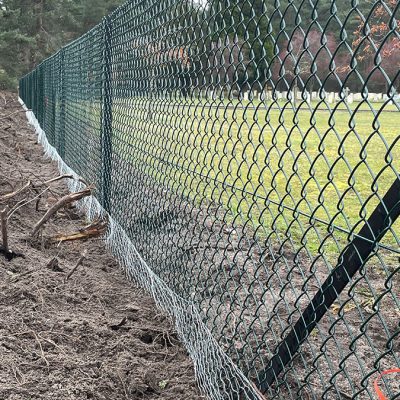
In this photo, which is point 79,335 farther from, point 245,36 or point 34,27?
point 34,27

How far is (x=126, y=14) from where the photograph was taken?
14.1 feet

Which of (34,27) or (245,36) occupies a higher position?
(34,27)

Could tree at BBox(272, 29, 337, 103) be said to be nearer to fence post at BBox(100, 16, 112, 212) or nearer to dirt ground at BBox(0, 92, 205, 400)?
dirt ground at BBox(0, 92, 205, 400)

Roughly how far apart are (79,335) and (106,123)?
2.69 metres

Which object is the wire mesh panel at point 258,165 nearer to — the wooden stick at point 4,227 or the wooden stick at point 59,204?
the wooden stick at point 59,204

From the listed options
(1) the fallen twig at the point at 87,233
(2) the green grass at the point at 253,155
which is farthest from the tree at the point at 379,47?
(1) the fallen twig at the point at 87,233

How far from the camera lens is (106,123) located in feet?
17.1

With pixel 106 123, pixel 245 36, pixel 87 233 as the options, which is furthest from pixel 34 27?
pixel 245 36

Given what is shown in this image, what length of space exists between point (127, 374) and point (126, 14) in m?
2.92

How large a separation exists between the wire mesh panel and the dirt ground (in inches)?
10.1

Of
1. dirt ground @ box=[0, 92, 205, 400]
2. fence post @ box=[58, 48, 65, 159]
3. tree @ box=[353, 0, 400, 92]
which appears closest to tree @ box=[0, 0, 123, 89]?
fence post @ box=[58, 48, 65, 159]

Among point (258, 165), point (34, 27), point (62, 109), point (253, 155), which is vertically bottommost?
point (62, 109)

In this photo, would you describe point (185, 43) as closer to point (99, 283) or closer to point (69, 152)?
Result: point (99, 283)

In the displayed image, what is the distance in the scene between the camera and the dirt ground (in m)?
2.60
